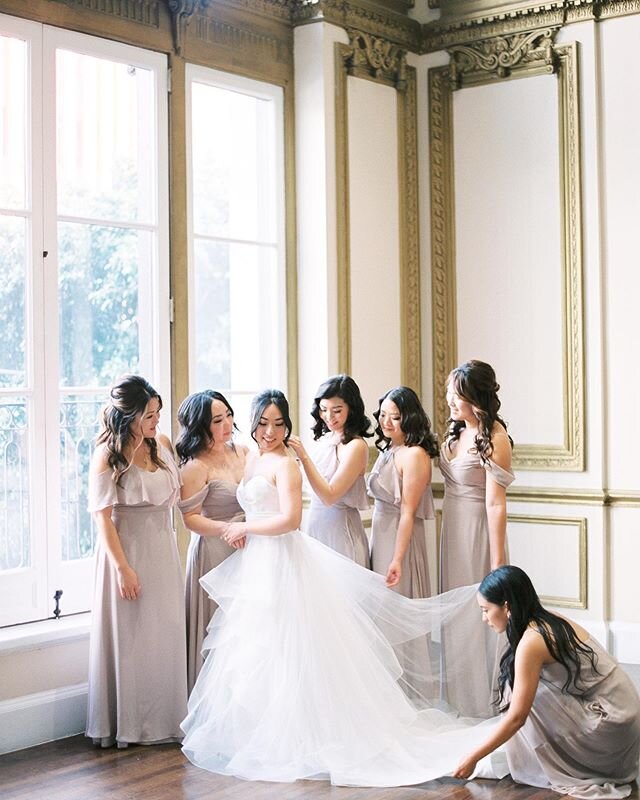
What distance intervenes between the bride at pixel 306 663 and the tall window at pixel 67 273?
829 millimetres

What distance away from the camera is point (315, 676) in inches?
170

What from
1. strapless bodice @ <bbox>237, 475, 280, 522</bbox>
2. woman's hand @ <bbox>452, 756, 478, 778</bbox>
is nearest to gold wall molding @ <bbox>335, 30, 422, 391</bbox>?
strapless bodice @ <bbox>237, 475, 280, 522</bbox>

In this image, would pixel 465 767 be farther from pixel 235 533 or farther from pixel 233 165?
pixel 233 165

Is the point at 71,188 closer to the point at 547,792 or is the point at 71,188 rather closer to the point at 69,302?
the point at 69,302

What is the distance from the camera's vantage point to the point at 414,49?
6.64 metres

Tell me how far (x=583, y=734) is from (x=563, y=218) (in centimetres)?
309

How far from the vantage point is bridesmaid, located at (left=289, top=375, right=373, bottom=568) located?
4875mm

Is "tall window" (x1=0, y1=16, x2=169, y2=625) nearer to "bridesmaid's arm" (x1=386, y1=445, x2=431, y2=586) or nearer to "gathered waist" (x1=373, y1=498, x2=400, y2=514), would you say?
"gathered waist" (x1=373, y1=498, x2=400, y2=514)

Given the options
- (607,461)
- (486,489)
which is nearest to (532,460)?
(607,461)

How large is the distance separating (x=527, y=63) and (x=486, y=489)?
2676 mm

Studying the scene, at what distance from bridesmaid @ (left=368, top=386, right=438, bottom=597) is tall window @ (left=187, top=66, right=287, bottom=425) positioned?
1.11m

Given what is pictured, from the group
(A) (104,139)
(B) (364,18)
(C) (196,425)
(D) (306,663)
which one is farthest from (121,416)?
(B) (364,18)

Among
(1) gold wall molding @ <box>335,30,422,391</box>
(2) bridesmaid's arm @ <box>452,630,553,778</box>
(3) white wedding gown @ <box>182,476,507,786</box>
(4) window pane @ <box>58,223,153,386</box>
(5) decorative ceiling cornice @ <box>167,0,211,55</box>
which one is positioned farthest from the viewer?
(1) gold wall molding @ <box>335,30,422,391</box>

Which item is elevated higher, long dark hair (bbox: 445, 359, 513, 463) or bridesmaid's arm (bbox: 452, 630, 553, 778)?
long dark hair (bbox: 445, 359, 513, 463)
